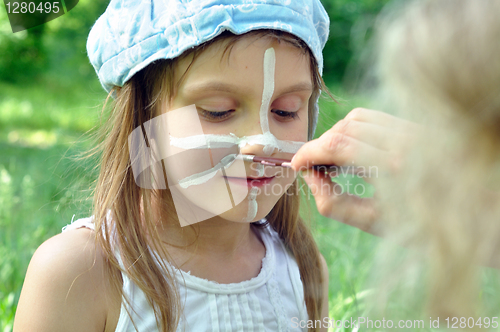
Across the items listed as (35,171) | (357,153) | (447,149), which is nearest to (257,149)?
(357,153)

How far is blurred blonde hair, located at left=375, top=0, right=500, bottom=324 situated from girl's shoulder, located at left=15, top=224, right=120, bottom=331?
2.04ft

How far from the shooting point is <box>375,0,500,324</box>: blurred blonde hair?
45 centimetres

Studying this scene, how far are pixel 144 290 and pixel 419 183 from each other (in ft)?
2.12

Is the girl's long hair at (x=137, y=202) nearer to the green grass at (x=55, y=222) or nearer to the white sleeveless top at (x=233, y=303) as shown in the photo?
the white sleeveless top at (x=233, y=303)

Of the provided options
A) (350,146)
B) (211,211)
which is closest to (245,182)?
(211,211)

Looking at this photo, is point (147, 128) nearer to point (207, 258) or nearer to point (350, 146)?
point (207, 258)

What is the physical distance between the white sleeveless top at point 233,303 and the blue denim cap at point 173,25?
39cm

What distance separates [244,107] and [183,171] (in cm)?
21

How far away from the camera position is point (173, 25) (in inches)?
35.6

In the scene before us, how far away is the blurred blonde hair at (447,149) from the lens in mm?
449

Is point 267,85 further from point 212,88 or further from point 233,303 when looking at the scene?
point 233,303

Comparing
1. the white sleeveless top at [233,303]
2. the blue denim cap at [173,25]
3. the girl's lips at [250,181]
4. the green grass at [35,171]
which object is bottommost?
the green grass at [35,171]

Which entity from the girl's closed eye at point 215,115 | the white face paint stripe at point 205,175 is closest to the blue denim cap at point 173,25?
the girl's closed eye at point 215,115

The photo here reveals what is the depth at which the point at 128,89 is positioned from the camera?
1009 millimetres
